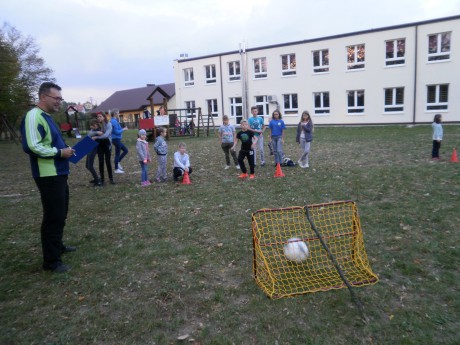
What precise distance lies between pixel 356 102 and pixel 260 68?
9225 mm

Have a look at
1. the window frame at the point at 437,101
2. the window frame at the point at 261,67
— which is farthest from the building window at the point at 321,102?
the window frame at the point at 437,101

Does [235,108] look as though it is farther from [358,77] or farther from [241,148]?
[241,148]

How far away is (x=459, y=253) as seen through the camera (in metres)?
4.36

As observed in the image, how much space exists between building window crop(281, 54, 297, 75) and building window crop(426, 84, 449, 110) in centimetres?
1051

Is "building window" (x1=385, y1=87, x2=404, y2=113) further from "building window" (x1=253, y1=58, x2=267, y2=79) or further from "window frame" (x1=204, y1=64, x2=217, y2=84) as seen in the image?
"window frame" (x1=204, y1=64, x2=217, y2=84)

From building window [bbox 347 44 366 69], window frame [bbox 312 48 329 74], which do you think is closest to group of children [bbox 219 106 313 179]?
building window [bbox 347 44 366 69]

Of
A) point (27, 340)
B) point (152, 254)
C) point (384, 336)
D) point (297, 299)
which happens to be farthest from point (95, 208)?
point (384, 336)

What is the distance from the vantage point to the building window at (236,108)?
33156 mm

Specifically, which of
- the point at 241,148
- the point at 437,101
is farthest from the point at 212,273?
the point at 437,101

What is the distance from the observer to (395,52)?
2567 cm

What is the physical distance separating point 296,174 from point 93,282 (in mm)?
6456

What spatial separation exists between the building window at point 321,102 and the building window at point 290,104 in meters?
1.76

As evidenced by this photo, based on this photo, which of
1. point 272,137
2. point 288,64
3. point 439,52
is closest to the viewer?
point 272,137

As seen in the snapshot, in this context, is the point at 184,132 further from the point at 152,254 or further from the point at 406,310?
the point at 406,310
